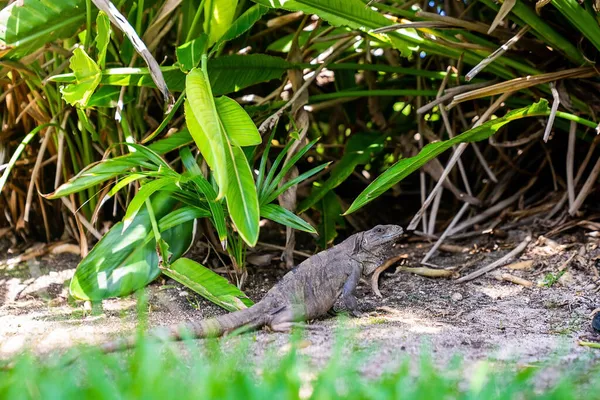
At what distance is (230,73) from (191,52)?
400 mm

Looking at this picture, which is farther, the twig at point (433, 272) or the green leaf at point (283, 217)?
the twig at point (433, 272)

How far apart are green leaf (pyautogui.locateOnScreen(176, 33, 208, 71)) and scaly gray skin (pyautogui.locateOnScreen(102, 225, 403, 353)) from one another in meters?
1.08

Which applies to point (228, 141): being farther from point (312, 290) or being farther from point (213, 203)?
point (312, 290)

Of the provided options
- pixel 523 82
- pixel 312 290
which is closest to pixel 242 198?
pixel 312 290

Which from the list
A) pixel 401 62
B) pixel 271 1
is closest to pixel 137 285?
pixel 271 1

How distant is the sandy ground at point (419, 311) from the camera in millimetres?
2730

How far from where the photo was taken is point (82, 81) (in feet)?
10.6

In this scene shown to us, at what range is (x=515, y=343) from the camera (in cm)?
276

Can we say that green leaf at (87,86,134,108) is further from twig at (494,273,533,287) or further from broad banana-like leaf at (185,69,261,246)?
twig at (494,273,533,287)

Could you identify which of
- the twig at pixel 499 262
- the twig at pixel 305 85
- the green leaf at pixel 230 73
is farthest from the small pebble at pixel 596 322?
the green leaf at pixel 230 73

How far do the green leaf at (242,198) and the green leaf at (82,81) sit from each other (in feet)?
2.34

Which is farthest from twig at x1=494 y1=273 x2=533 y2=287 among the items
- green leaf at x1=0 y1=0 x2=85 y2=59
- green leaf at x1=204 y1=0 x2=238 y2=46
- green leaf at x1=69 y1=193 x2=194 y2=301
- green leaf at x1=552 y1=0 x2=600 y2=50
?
green leaf at x1=0 y1=0 x2=85 y2=59

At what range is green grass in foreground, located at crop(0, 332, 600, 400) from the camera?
1.96 m

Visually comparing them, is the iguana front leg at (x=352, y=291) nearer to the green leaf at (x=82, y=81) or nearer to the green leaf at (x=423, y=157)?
the green leaf at (x=423, y=157)
